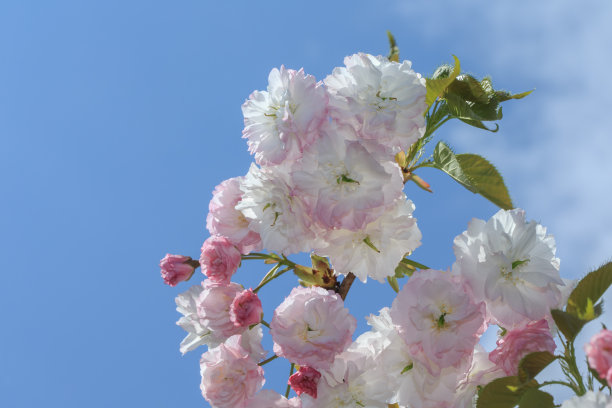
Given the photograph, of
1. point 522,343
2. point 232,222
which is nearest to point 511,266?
point 522,343

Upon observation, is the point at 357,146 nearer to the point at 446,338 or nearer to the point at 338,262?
the point at 338,262

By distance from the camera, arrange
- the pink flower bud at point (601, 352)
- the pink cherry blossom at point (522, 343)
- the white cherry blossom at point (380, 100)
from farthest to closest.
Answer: the white cherry blossom at point (380, 100) → the pink cherry blossom at point (522, 343) → the pink flower bud at point (601, 352)

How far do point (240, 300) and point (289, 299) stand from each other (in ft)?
0.32

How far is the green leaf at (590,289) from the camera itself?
1.06 m

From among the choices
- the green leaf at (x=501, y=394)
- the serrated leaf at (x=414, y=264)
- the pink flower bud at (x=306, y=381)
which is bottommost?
the green leaf at (x=501, y=394)

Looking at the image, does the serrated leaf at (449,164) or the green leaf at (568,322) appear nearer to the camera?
the green leaf at (568,322)

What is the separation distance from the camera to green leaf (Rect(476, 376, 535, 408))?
3.43 feet

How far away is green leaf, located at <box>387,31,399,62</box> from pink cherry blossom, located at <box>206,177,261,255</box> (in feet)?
1.43

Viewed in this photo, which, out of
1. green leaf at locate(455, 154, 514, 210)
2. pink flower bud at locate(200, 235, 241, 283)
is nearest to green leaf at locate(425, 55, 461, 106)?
green leaf at locate(455, 154, 514, 210)

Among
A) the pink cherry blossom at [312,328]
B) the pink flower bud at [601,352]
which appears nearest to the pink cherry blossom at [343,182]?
the pink cherry blossom at [312,328]

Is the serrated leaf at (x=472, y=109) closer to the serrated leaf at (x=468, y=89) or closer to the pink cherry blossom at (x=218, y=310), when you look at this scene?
the serrated leaf at (x=468, y=89)

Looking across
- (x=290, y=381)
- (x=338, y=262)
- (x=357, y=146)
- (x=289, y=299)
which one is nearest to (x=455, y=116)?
(x=357, y=146)

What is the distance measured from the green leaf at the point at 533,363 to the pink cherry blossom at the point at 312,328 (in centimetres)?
33

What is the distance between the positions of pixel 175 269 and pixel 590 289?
2.68ft
